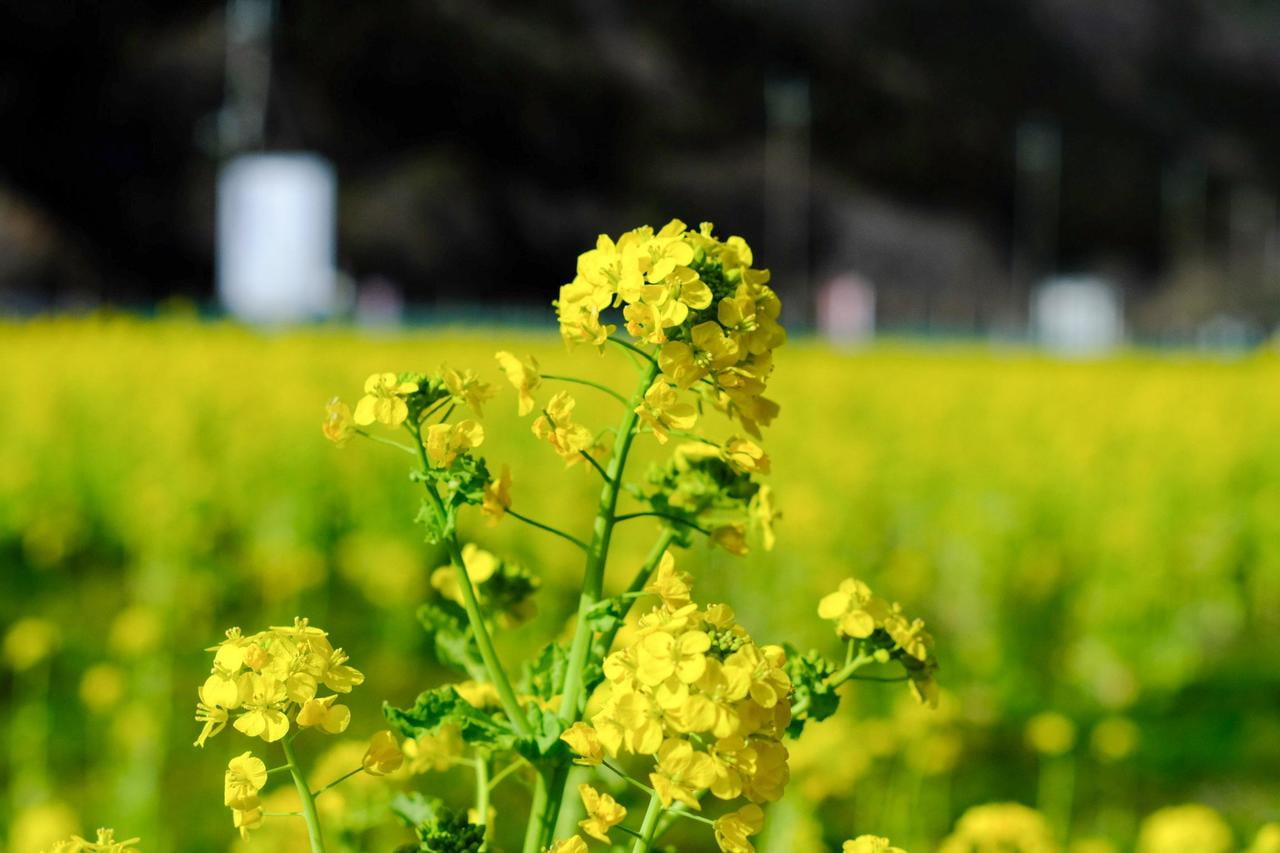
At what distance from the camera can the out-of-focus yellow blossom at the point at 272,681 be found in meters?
0.65

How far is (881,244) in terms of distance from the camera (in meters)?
36.4

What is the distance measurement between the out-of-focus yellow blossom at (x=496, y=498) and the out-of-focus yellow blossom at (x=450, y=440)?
0.08 ft

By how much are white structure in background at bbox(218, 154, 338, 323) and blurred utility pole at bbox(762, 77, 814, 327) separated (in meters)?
4.95

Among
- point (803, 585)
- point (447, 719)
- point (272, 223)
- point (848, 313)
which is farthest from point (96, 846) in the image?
point (848, 313)

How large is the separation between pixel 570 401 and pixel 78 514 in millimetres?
4598

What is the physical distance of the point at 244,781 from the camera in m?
0.68

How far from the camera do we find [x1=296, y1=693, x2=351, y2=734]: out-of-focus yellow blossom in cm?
65

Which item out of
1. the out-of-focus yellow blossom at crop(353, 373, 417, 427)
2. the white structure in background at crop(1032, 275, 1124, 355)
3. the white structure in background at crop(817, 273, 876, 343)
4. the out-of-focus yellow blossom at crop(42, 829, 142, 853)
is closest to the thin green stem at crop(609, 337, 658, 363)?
the out-of-focus yellow blossom at crop(353, 373, 417, 427)

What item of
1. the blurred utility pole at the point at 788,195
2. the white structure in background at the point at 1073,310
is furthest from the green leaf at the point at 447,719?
the white structure in background at the point at 1073,310

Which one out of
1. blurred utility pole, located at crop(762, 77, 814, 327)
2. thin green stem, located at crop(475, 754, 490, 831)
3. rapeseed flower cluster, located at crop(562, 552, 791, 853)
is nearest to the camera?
rapeseed flower cluster, located at crop(562, 552, 791, 853)

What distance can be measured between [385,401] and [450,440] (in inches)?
1.7

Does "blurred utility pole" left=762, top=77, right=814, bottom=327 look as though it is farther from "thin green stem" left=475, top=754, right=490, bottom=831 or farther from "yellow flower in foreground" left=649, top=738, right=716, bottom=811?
"yellow flower in foreground" left=649, top=738, right=716, bottom=811

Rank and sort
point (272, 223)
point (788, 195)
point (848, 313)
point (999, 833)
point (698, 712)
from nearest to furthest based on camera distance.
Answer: point (698, 712)
point (999, 833)
point (272, 223)
point (848, 313)
point (788, 195)

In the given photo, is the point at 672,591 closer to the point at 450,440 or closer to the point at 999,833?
the point at 450,440
